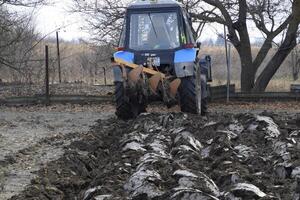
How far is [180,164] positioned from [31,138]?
15.1ft

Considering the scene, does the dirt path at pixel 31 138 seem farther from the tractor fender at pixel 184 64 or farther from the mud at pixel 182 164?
the tractor fender at pixel 184 64

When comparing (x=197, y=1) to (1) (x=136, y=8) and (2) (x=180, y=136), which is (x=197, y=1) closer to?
(1) (x=136, y=8)

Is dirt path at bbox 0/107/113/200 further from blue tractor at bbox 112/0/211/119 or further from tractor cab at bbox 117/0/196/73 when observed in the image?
tractor cab at bbox 117/0/196/73

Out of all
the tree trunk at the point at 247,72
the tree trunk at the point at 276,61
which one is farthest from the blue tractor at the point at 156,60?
the tree trunk at the point at 247,72

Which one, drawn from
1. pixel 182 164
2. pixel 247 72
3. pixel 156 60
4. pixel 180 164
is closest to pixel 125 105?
pixel 156 60

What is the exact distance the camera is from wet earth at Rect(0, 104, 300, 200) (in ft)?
16.0

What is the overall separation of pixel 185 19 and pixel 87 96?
637cm

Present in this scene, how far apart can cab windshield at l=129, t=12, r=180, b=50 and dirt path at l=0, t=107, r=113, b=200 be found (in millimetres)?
2092

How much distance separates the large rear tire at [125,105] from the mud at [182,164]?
5.84ft

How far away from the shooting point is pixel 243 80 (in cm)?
2150

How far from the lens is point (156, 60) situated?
1124 centimetres

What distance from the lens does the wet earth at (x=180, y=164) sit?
4.89 m

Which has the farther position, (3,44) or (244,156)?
(3,44)

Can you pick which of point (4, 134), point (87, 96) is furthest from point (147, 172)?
point (87, 96)
